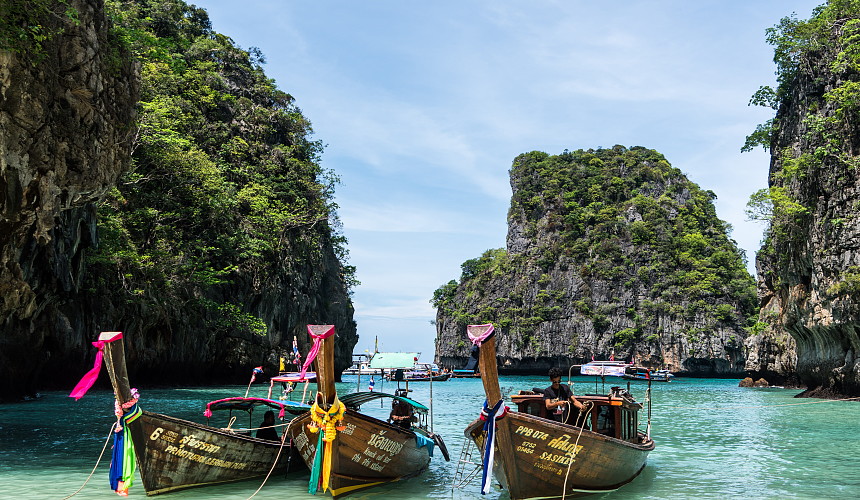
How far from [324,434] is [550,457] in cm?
340

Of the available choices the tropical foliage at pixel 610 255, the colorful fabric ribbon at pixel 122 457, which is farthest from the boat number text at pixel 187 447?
the tropical foliage at pixel 610 255

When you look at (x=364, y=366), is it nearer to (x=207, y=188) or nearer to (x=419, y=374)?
(x=419, y=374)

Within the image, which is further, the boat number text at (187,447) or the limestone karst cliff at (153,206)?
the limestone karst cliff at (153,206)

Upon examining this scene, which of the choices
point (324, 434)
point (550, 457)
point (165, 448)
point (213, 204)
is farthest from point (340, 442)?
point (213, 204)

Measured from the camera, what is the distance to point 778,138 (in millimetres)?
40125

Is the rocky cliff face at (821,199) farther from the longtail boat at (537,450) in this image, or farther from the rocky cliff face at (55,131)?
the rocky cliff face at (55,131)

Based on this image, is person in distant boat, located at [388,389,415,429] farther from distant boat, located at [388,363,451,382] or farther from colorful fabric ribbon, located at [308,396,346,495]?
colorful fabric ribbon, located at [308,396,346,495]

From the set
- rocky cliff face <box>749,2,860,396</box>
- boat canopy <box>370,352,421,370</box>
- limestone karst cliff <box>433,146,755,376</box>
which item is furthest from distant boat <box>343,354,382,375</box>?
limestone karst cliff <box>433,146,755,376</box>

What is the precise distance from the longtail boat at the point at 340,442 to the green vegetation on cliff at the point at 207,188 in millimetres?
12706

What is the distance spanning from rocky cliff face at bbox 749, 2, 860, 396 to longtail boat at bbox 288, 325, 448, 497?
2554 cm

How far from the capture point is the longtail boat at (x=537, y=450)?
886 centimetres

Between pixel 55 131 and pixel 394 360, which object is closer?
pixel 55 131

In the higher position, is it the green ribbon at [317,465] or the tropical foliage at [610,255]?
the tropical foliage at [610,255]

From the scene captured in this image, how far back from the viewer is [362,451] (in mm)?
10328
